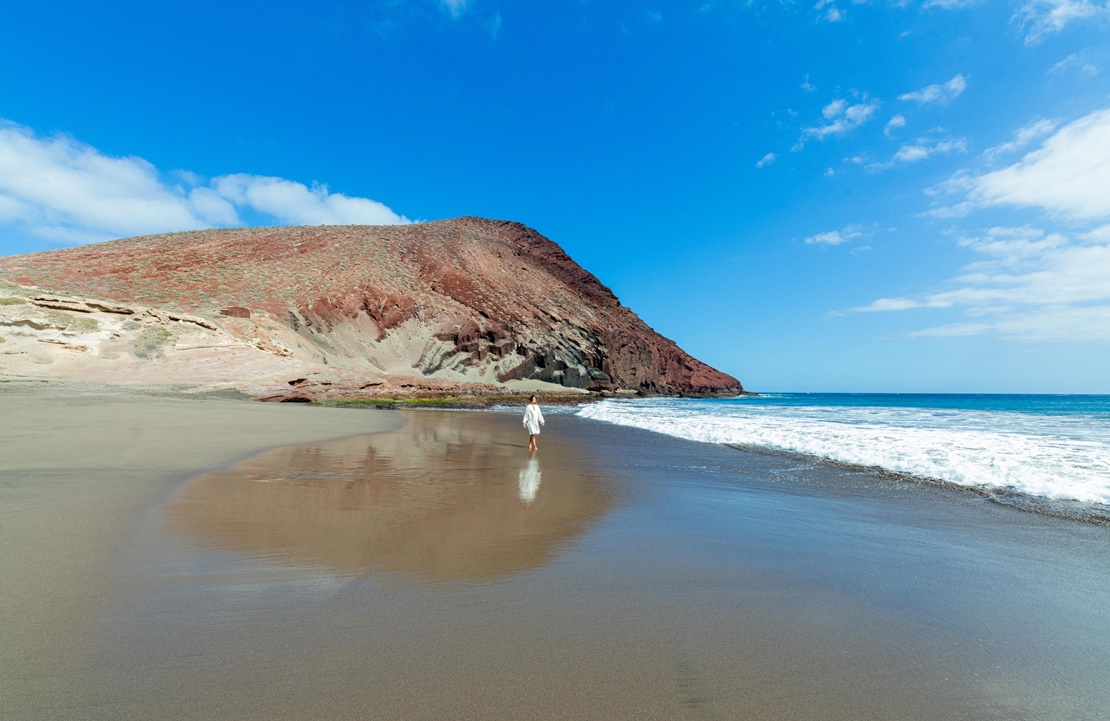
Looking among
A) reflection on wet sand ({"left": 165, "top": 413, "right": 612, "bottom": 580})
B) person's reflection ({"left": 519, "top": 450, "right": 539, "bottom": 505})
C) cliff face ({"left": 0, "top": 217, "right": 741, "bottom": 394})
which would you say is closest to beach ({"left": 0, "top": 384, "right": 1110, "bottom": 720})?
reflection on wet sand ({"left": 165, "top": 413, "right": 612, "bottom": 580})

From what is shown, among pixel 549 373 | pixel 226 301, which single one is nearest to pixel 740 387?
pixel 549 373

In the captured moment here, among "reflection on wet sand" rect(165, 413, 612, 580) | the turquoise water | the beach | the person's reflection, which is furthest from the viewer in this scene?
the turquoise water

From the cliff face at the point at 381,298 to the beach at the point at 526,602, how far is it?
27921mm

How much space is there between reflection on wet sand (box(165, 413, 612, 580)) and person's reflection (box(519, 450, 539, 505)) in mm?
17

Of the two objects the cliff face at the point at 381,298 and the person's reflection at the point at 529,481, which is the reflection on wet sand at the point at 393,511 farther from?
the cliff face at the point at 381,298

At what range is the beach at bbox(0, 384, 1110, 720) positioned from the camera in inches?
97.3

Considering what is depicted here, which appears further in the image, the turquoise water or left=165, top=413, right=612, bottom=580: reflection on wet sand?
the turquoise water

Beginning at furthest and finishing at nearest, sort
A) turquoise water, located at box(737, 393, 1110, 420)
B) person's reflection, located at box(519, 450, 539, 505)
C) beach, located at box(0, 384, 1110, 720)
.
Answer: turquoise water, located at box(737, 393, 1110, 420) < person's reflection, located at box(519, 450, 539, 505) < beach, located at box(0, 384, 1110, 720)

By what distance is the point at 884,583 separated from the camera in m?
4.23

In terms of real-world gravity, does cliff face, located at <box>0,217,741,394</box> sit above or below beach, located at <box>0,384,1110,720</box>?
above

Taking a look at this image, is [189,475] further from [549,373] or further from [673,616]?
[549,373]

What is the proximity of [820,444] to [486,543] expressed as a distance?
38.2 ft

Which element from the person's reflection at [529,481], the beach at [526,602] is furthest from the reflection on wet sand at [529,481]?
the beach at [526,602]

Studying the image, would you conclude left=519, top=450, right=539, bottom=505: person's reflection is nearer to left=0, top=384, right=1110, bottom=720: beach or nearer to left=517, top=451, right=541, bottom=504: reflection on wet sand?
left=517, top=451, right=541, bottom=504: reflection on wet sand
